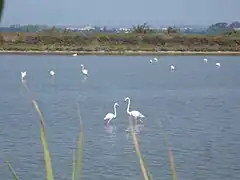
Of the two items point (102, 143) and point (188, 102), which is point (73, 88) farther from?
point (102, 143)

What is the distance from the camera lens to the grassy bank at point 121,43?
145ft

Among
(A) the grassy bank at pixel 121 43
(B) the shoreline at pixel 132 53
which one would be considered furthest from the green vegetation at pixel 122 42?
(B) the shoreline at pixel 132 53

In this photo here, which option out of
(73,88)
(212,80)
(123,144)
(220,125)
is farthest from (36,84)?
(123,144)

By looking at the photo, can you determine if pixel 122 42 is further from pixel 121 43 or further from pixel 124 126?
Answer: pixel 124 126

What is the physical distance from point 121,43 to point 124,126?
36716 mm

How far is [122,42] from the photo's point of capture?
161 ft

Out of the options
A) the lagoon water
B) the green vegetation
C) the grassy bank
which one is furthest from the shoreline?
the lagoon water

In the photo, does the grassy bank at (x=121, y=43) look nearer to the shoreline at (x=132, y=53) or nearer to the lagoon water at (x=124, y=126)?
the shoreline at (x=132, y=53)

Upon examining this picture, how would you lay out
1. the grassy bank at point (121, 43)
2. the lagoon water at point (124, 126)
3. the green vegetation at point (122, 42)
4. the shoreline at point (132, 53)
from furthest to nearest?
the green vegetation at point (122, 42)
the grassy bank at point (121, 43)
the shoreline at point (132, 53)
the lagoon water at point (124, 126)

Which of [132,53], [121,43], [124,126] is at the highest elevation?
[124,126]

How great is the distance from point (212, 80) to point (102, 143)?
544 inches

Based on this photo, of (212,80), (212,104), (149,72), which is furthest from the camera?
(149,72)

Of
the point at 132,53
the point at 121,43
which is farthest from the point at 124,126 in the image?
the point at 121,43

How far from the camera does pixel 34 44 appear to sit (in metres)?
48.6
